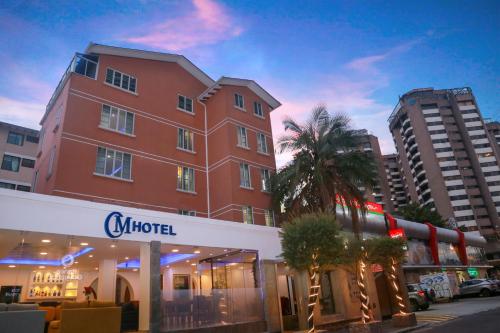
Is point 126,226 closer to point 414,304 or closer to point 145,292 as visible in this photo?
point 145,292

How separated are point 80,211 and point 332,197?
16498mm

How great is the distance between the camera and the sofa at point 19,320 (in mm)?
10180

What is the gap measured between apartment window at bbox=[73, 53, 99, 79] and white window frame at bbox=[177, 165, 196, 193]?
8331mm

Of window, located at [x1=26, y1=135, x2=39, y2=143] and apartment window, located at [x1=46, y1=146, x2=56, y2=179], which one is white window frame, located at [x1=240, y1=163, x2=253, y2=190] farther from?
window, located at [x1=26, y1=135, x2=39, y2=143]

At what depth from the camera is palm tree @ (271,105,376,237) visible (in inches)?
964

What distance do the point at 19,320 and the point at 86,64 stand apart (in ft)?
56.8

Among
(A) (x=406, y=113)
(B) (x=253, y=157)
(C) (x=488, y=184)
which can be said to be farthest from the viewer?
(A) (x=406, y=113)

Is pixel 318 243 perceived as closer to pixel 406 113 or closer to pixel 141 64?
pixel 141 64

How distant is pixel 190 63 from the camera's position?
2817 centimetres

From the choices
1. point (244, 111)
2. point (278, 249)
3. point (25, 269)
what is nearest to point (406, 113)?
point (244, 111)

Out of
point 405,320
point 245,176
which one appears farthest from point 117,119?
point 405,320

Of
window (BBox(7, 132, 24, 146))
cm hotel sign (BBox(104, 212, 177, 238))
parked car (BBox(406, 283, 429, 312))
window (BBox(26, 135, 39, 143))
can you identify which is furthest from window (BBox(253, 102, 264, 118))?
window (BBox(7, 132, 24, 146))

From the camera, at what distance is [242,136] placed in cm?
2764

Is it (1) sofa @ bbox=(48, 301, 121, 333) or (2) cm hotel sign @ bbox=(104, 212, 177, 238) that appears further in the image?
(2) cm hotel sign @ bbox=(104, 212, 177, 238)
